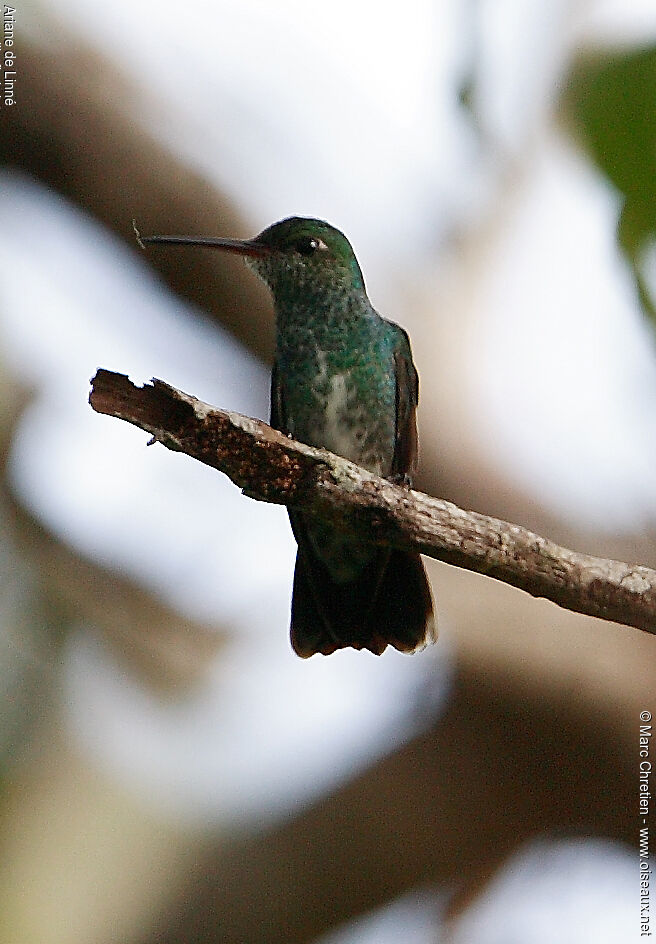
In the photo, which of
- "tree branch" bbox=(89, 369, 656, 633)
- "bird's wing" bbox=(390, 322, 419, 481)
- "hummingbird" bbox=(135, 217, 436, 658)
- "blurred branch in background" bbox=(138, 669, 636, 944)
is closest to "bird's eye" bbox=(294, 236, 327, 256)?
"hummingbird" bbox=(135, 217, 436, 658)

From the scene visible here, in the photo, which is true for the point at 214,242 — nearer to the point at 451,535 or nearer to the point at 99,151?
the point at 99,151

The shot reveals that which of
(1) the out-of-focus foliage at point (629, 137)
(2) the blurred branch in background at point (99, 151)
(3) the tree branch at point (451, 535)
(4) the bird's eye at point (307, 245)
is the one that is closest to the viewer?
(1) the out-of-focus foliage at point (629, 137)

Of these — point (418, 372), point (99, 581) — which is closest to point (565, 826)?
point (418, 372)

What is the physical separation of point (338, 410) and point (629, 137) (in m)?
1.55

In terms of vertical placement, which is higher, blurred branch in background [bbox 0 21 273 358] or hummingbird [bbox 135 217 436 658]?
blurred branch in background [bbox 0 21 273 358]

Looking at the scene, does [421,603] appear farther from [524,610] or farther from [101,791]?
[101,791]

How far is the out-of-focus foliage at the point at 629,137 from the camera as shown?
1.33 feet

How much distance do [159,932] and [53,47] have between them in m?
1.60

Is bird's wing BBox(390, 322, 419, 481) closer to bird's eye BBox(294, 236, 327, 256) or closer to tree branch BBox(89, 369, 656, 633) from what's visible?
bird's eye BBox(294, 236, 327, 256)

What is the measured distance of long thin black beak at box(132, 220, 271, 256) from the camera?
1703mm

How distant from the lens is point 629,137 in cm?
41

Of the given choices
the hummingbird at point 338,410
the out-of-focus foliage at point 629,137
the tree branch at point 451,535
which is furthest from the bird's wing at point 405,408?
the out-of-focus foliage at point 629,137

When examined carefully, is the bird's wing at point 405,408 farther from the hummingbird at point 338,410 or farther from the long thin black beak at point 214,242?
the long thin black beak at point 214,242

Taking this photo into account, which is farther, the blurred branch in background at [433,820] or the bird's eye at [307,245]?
the bird's eye at [307,245]
